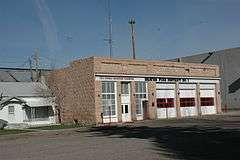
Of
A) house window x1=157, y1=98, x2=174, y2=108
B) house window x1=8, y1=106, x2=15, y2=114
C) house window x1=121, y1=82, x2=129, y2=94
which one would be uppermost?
house window x1=121, y1=82, x2=129, y2=94

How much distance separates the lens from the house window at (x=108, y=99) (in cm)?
4588

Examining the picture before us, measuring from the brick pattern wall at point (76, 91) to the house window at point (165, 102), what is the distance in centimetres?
1015

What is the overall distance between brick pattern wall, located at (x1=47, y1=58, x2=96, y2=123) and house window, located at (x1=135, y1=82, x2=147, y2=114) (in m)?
6.42

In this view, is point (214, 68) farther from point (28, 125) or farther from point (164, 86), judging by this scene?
point (28, 125)

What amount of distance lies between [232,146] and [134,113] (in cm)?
3031

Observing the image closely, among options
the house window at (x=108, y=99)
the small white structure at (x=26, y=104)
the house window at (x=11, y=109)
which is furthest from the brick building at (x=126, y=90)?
the house window at (x=11, y=109)

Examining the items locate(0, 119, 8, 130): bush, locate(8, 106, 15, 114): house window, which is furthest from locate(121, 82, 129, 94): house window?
locate(0, 119, 8, 130): bush

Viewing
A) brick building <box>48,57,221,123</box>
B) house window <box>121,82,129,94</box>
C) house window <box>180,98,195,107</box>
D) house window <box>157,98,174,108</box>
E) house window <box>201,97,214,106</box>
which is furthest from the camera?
house window <box>201,97,214,106</box>

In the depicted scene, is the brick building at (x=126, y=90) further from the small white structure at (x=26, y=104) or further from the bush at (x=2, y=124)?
the bush at (x=2, y=124)

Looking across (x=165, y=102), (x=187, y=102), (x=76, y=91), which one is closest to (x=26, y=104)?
(x=76, y=91)

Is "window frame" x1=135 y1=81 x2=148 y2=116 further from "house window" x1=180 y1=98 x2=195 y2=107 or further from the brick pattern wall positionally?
"house window" x1=180 y1=98 x2=195 y2=107

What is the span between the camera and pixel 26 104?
4844cm

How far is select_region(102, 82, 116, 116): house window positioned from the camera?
151ft

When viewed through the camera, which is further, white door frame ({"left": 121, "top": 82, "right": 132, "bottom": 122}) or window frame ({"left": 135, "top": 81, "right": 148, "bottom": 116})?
window frame ({"left": 135, "top": 81, "right": 148, "bottom": 116})
